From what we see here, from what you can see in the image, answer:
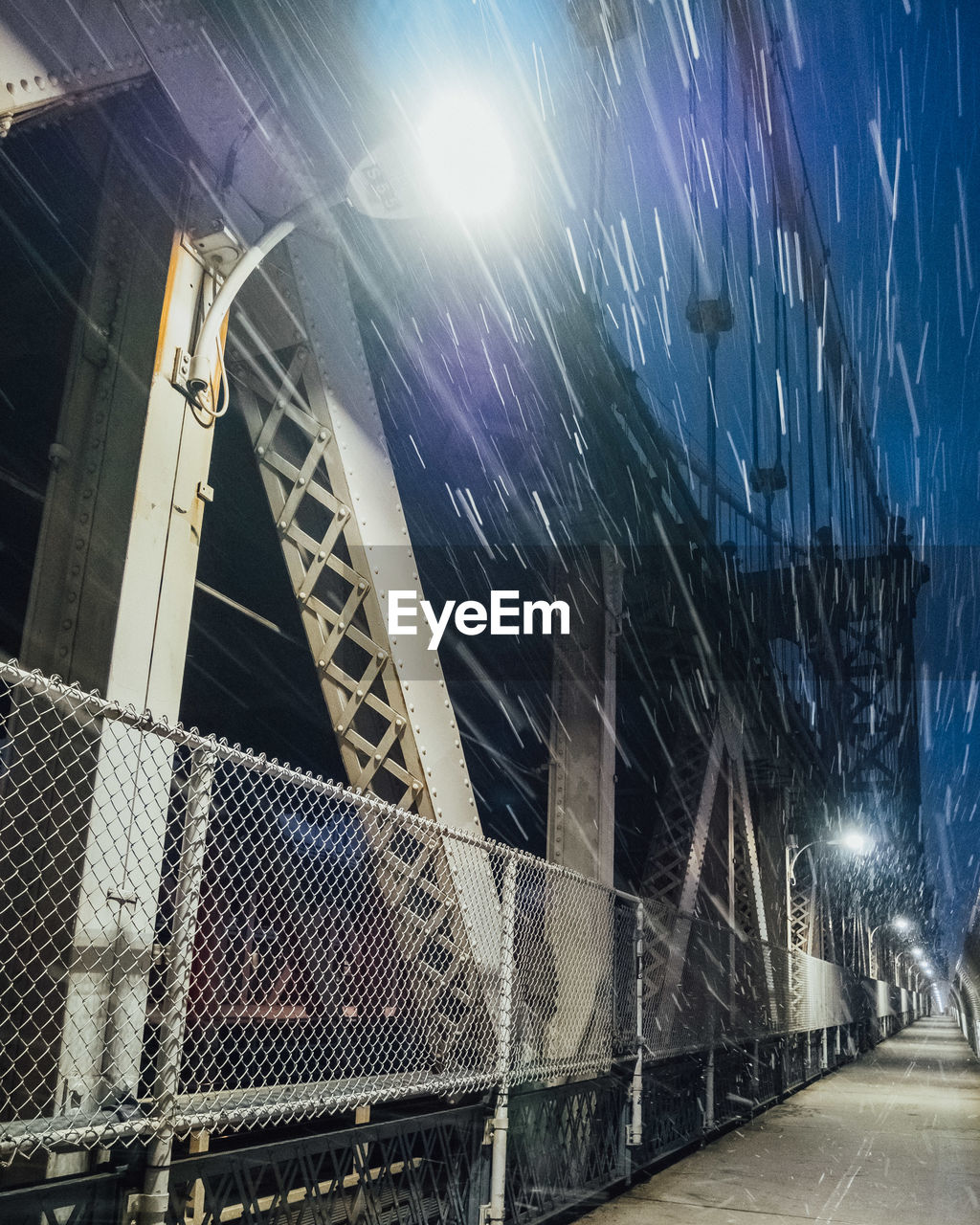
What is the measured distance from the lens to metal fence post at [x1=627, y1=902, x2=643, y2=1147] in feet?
26.0

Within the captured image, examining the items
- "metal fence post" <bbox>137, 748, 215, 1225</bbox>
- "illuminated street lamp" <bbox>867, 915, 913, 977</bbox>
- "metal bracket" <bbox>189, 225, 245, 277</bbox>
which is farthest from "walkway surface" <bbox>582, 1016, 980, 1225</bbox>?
"illuminated street lamp" <bbox>867, 915, 913, 977</bbox>

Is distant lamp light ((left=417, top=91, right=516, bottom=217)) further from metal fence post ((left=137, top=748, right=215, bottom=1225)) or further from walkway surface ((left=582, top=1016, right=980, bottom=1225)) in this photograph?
walkway surface ((left=582, top=1016, right=980, bottom=1225))

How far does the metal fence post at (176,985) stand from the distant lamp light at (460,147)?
299 cm

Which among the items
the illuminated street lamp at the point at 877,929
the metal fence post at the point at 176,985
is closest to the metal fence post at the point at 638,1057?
the metal fence post at the point at 176,985

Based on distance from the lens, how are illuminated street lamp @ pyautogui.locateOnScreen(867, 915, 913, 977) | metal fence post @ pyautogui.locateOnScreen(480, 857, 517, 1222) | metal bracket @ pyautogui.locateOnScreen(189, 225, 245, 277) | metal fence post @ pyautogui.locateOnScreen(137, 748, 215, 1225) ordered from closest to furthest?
metal fence post @ pyautogui.locateOnScreen(137, 748, 215, 1225) → metal bracket @ pyautogui.locateOnScreen(189, 225, 245, 277) → metal fence post @ pyautogui.locateOnScreen(480, 857, 517, 1222) → illuminated street lamp @ pyautogui.locateOnScreen(867, 915, 913, 977)

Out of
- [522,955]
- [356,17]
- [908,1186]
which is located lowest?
[908,1186]

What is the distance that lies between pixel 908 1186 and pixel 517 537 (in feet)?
22.2

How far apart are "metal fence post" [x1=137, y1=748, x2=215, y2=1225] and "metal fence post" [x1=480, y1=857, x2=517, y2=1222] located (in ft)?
7.80

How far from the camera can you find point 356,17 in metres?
5.12

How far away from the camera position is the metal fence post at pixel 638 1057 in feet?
26.0

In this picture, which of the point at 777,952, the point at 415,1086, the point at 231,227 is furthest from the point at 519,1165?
the point at 777,952

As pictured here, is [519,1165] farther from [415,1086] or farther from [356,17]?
[356,17]

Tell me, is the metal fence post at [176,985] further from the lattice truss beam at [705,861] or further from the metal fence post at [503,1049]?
the lattice truss beam at [705,861]

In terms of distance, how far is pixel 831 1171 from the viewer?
9.48 meters
